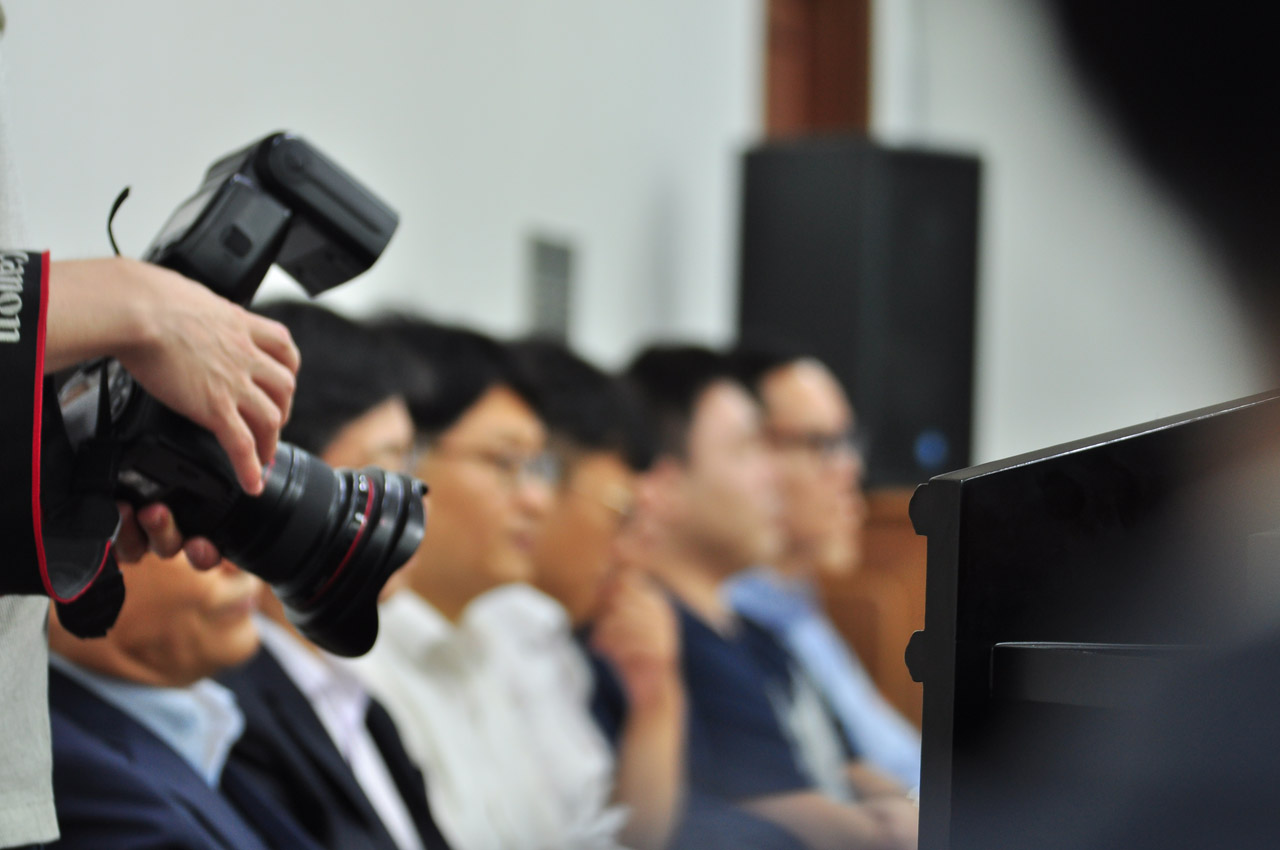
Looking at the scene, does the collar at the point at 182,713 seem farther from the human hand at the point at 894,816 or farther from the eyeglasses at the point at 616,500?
the eyeglasses at the point at 616,500

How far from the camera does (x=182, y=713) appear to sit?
3.64 ft

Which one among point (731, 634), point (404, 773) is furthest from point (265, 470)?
point (731, 634)

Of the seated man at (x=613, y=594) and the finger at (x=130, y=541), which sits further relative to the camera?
the seated man at (x=613, y=594)

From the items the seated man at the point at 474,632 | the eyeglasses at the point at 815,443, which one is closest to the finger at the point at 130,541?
the seated man at the point at 474,632

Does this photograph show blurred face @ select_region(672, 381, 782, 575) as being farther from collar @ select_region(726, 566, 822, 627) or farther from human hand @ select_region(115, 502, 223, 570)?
human hand @ select_region(115, 502, 223, 570)

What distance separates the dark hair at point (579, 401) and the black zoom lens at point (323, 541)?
3.37 ft

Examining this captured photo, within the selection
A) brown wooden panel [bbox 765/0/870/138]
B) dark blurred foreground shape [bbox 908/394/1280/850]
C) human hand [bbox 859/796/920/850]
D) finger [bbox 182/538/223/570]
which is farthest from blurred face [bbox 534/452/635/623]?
brown wooden panel [bbox 765/0/870/138]

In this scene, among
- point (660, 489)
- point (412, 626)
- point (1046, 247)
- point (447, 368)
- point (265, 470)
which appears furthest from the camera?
point (1046, 247)

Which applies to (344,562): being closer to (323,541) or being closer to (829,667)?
(323,541)

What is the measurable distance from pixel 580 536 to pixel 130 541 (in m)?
1.17

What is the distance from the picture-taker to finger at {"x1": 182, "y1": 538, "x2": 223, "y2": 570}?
913 mm

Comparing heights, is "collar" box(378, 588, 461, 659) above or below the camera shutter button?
below

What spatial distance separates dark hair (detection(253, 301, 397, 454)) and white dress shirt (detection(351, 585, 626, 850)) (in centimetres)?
29

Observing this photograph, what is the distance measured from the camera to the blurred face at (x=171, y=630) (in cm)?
107
